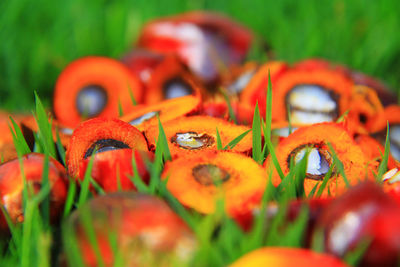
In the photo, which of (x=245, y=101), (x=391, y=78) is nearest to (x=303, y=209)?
(x=245, y=101)

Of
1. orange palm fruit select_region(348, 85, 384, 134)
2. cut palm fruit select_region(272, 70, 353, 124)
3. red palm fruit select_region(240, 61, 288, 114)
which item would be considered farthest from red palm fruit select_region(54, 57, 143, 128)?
orange palm fruit select_region(348, 85, 384, 134)

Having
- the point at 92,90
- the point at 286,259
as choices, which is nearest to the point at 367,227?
the point at 286,259

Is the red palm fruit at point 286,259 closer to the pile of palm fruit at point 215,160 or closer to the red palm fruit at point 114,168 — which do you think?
the pile of palm fruit at point 215,160

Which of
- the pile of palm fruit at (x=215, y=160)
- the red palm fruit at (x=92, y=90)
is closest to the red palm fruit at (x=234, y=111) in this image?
the pile of palm fruit at (x=215, y=160)

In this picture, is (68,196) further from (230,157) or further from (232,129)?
(232,129)

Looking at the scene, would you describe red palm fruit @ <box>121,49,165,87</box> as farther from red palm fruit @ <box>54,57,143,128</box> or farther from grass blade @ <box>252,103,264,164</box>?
grass blade @ <box>252,103,264,164</box>

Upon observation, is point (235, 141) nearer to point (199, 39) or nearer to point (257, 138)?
point (257, 138)

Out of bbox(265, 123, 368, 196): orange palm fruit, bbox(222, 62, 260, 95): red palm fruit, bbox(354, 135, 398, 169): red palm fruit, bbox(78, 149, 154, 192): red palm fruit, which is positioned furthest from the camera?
bbox(222, 62, 260, 95): red palm fruit
